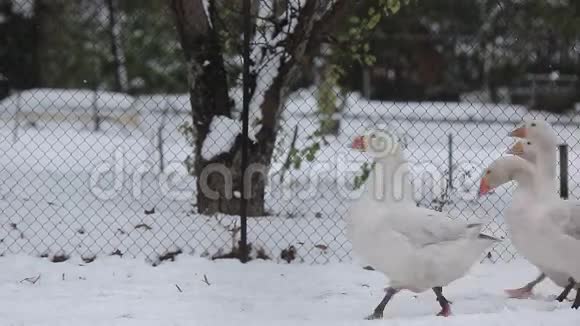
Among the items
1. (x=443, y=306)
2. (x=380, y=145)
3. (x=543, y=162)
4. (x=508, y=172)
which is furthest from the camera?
(x=543, y=162)

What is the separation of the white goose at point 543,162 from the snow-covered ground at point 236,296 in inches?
4.6

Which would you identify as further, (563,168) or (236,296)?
(563,168)

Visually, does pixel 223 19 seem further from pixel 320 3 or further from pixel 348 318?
pixel 348 318

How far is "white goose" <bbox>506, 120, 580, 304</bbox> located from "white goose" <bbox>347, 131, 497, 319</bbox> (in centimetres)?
53

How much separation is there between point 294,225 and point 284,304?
209cm

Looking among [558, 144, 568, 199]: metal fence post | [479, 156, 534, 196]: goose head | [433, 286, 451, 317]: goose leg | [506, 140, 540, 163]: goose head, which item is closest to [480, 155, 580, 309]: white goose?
[479, 156, 534, 196]: goose head

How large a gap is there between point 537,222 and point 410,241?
0.76 m

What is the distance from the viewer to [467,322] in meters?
3.99

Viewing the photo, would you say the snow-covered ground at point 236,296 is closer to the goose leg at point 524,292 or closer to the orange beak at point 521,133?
the goose leg at point 524,292

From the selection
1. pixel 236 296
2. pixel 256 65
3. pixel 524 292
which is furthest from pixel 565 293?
pixel 256 65

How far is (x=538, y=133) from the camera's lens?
483 centimetres

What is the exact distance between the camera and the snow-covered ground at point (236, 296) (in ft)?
14.4

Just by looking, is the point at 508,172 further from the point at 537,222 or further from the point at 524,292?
the point at 524,292

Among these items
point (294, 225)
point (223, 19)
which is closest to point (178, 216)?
point (294, 225)
